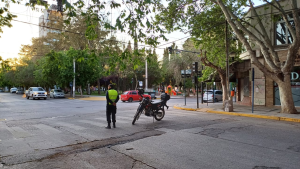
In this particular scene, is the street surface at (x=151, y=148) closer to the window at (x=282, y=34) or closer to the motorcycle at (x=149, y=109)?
the motorcycle at (x=149, y=109)

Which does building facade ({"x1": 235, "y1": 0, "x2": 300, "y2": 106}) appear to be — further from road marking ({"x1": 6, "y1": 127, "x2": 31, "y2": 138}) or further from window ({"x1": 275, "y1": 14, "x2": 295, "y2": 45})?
road marking ({"x1": 6, "y1": 127, "x2": 31, "y2": 138})

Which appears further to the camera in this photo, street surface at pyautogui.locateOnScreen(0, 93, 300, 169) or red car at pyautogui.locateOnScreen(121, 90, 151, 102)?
red car at pyautogui.locateOnScreen(121, 90, 151, 102)

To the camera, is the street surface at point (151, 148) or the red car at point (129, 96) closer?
the street surface at point (151, 148)

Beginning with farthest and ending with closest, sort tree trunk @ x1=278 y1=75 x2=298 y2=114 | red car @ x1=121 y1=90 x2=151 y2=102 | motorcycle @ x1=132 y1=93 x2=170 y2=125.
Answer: red car @ x1=121 y1=90 x2=151 y2=102 → tree trunk @ x1=278 y1=75 x2=298 y2=114 → motorcycle @ x1=132 y1=93 x2=170 y2=125

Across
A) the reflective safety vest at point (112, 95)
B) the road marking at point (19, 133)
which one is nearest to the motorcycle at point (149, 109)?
the reflective safety vest at point (112, 95)

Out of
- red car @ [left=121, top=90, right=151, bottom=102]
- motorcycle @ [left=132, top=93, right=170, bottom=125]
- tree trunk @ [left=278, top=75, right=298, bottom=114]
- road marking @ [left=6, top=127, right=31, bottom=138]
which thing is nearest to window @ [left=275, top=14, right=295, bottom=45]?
tree trunk @ [left=278, top=75, right=298, bottom=114]

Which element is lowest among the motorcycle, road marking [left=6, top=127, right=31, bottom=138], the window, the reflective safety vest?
road marking [left=6, top=127, right=31, bottom=138]

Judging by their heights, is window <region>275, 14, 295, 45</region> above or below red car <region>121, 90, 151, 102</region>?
above

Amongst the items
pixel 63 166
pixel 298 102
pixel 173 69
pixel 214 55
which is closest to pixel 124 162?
pixel 63 166

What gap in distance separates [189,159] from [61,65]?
4742 millimetres

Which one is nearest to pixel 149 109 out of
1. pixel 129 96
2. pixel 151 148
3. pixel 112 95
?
pixel 112 95

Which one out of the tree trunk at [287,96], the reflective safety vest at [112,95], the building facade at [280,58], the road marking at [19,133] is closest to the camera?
the road marking at [19,133]

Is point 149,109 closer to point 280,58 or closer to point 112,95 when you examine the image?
point 112,95

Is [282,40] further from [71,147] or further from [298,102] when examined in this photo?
[71,147]
